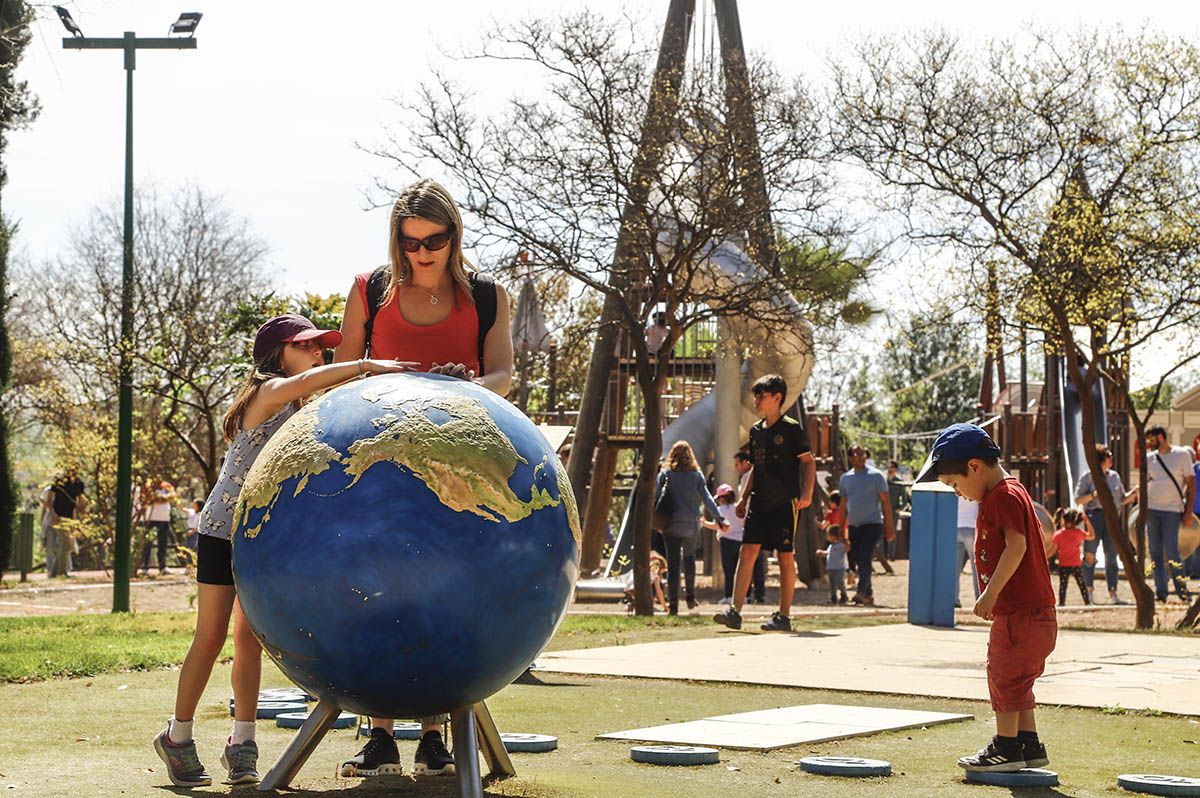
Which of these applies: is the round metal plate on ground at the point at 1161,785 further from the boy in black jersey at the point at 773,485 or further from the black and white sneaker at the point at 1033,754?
the boy in black jersey at the point at 773,485

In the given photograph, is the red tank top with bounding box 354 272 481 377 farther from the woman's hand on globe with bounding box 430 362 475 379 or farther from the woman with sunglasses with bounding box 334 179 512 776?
the woman's hand on globe with bounding box 430 362 475 379

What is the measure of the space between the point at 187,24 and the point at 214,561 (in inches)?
630

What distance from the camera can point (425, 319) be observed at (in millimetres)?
5832

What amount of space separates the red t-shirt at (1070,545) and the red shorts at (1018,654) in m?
12.9

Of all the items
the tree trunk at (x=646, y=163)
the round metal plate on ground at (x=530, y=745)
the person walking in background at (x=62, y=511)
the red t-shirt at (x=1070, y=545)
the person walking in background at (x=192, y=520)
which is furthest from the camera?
the person walking in background at (x=192, y=520)

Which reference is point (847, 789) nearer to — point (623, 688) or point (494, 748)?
point (494, 748)

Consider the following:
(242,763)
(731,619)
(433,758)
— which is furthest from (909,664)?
(242,763)

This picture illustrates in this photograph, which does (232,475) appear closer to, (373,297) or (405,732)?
(373,297)

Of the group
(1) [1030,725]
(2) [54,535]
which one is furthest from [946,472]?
(2) [54,535]

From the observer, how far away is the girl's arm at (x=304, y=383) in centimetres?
518

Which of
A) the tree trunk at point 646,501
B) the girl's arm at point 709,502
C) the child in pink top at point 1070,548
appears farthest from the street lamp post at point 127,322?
the child in pink top at point 1070,548

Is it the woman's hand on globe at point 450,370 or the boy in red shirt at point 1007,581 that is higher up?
the woman's hand on globe at point 450,370

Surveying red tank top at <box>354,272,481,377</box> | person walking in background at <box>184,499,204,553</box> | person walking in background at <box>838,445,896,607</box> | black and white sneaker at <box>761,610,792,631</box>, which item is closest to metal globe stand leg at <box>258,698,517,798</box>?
red tank top at <box>354,272,481,377</box>

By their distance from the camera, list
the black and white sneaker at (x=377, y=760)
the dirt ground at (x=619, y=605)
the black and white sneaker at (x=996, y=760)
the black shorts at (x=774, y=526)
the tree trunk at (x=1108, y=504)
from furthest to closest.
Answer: the dirt ground at (x=619, y=605), the tree trunk at (x=1108, y=504), the black shorts at (x=774, y=526), the black and white sneaker at (x=996, y=760), the black and white sneaker at (x=377, y=760)
